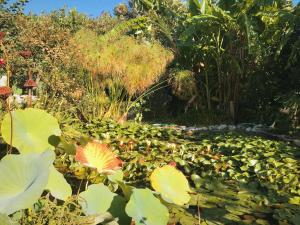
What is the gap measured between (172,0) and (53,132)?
17560 millimetres

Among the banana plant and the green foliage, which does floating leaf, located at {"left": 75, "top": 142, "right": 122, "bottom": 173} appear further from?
the green foliage

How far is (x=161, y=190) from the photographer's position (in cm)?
277

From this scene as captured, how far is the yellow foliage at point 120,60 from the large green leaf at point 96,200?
22.3 ft

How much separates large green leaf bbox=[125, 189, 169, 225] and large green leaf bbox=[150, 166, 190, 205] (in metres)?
0.28

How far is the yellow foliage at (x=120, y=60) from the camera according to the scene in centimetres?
→ 923

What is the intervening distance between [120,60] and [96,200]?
282 inches

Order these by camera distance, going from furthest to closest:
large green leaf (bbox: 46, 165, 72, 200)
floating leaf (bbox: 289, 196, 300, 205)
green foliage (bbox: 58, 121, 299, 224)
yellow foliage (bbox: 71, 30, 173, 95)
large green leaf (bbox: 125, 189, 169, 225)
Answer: yellow foliage (bbox: 71, 30, 173, 95) < floating leaf (bbox: 289, 196, 300, 205) < green foliage (bbox: 58, 121, 299, 224) < large green leaf (bbox: 46, 165, 72, 200) < large green leaf (bbox: 125, 189, 169, 225)

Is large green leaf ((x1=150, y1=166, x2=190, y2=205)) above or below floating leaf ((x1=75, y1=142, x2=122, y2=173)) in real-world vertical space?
below

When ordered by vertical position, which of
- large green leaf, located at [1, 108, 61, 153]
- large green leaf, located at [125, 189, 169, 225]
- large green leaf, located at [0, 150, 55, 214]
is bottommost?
large green leaf, located at [125, 189, 169, 225]

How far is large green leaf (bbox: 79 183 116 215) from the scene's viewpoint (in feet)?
7.87

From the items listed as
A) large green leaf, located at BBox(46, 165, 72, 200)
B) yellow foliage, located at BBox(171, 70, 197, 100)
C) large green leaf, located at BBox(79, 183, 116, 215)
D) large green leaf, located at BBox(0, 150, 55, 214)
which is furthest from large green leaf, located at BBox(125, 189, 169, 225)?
yellow foliage, located at BBox(171, 70, 197, 100)

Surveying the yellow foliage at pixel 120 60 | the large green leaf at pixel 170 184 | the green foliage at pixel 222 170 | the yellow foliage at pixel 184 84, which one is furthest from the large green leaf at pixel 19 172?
the yellow foliage at pixel 184 84

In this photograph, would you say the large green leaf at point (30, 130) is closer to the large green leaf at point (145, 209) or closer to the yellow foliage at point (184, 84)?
the large green leaf at point (145, 209)

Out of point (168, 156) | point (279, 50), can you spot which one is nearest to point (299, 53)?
point (279, 50)
